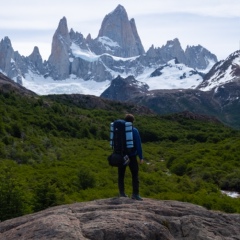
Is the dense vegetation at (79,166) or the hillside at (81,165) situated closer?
the dense vegetation at (79,166)

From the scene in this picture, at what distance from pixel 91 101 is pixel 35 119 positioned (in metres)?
Result: 54.9

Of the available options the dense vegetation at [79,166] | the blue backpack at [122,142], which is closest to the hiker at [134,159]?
the blue backpack at [122,142]

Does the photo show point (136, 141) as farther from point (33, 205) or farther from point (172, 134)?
point (172, 134)

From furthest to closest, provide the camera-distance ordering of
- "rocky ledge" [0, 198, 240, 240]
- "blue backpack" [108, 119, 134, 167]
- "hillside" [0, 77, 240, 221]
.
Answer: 1. "hillside" [0, 77, 240, 221]
2. "blue backpack" [108, 119, 134, 167]
3. "rocky ledge" [0, 198, 240, 240]

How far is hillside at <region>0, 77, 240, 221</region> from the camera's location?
71.8ft

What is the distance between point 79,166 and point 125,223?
27653mm

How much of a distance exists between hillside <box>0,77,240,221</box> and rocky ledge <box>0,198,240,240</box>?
7.18m

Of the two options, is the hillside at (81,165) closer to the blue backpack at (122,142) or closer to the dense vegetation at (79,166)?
the dense vegetation at (79,166)

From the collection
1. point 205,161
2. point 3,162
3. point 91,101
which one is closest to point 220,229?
point 3,162

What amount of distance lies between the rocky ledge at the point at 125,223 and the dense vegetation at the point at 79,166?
7.18 m

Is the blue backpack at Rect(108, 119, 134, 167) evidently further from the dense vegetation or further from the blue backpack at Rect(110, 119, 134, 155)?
the dense vegetation

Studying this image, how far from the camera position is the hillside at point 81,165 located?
71.8ft

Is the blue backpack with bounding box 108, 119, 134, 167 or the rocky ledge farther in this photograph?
the blue backpack with bounding box 108, 119, 134, 167

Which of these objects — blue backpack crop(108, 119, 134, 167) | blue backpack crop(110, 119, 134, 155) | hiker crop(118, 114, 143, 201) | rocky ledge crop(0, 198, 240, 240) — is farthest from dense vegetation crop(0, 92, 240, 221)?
rocky ledge crop(0, 198, 240, 240)
